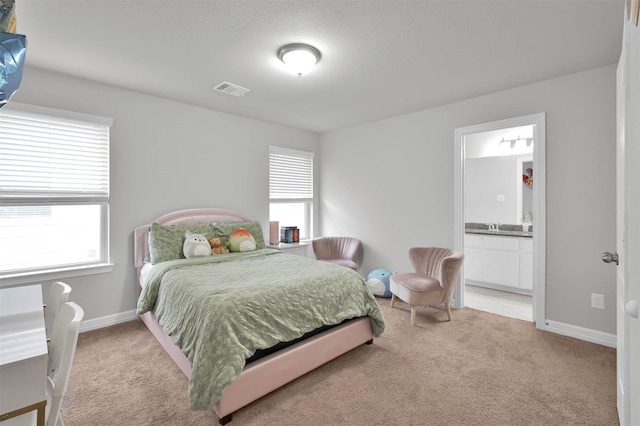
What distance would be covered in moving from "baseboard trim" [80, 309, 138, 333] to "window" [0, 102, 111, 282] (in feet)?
1.82

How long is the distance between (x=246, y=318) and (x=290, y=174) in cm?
327

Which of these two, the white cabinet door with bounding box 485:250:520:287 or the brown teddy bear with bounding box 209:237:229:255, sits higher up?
the brown teddy bear with bounding box 209:237:229:255

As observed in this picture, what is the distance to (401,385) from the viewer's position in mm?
2164

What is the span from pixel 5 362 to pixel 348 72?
287cm

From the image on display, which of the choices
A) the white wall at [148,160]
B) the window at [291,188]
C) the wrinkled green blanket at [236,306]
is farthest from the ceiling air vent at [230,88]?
the wrinkled green blanket at [236,306]

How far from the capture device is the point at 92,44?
237 cm

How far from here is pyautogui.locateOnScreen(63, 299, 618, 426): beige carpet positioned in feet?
6.06

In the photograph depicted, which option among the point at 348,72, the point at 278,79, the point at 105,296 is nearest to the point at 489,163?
the point at 348,72

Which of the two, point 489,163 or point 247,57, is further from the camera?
point 489,163

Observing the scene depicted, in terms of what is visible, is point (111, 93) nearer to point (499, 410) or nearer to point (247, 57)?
point (247, 57)

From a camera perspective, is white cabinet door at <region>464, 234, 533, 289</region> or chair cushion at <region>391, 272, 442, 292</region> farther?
white cabinet door at <region>464, 234, 533, 289</region>

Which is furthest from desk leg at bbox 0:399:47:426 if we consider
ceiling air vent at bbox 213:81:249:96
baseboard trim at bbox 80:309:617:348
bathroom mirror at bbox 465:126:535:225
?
bathroom mirror at bbox 465:126:535:225

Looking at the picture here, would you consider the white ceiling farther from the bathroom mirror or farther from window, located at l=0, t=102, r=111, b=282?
the bathroom mirror

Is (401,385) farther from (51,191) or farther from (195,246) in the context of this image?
(51,191)
